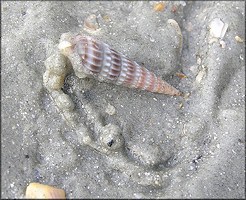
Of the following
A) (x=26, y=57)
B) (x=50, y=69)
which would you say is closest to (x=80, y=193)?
(x=50, y=69)

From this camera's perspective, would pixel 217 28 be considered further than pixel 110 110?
Yes

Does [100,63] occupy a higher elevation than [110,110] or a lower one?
higher

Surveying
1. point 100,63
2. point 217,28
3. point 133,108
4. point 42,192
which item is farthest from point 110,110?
point 217,28

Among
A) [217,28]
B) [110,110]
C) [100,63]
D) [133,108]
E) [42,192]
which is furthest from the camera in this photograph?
[217,28]

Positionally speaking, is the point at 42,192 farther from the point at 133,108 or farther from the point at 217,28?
the point at 217,28

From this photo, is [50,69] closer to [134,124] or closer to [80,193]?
[134,124]

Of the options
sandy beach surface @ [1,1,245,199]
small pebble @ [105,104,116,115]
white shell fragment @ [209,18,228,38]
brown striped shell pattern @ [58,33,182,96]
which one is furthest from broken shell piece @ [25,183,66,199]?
white shell fragment @ [209,18,228,38]

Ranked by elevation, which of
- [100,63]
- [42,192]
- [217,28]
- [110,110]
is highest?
[217,28]

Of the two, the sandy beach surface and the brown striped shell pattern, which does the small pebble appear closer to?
the sandy beach surface
